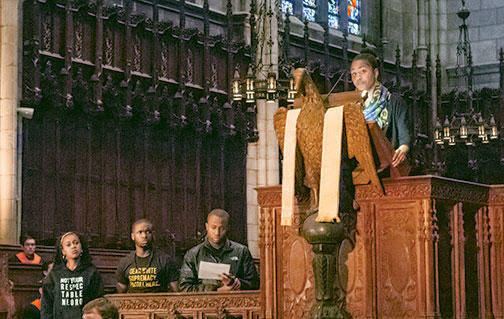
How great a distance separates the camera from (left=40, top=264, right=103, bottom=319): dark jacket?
8844mm

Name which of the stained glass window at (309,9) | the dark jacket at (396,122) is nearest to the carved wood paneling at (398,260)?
the dark jacket at (396,122)

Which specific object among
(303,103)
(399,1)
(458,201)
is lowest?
(458,201)

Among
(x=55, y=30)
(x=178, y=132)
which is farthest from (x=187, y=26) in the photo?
(x=55, y=30)

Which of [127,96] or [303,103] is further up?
[127,96]

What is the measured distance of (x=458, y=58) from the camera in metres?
24.1

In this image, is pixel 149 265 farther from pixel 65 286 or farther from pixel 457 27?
pixel 457 27

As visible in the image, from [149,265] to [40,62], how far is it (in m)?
6.83

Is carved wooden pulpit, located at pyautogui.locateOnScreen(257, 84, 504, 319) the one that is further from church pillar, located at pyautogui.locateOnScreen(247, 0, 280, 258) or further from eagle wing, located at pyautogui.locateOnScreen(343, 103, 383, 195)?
church pillar, located at pyautogui.locateOnScreen(247, 0, 280, 258)

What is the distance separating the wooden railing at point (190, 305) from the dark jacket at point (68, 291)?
0.22 m

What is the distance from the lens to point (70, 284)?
8.91 metres

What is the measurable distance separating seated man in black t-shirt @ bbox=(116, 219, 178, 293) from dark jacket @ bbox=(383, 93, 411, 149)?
3142mm

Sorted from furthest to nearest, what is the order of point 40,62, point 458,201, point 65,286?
point 40,62, point 65,286, point 458,201

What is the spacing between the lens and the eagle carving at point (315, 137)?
629 cm

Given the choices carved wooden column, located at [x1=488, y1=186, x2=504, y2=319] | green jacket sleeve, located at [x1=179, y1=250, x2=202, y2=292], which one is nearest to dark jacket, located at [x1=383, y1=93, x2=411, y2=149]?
carved wooden column, located at [x1=488, y1=186, x2=504, y2=319]
